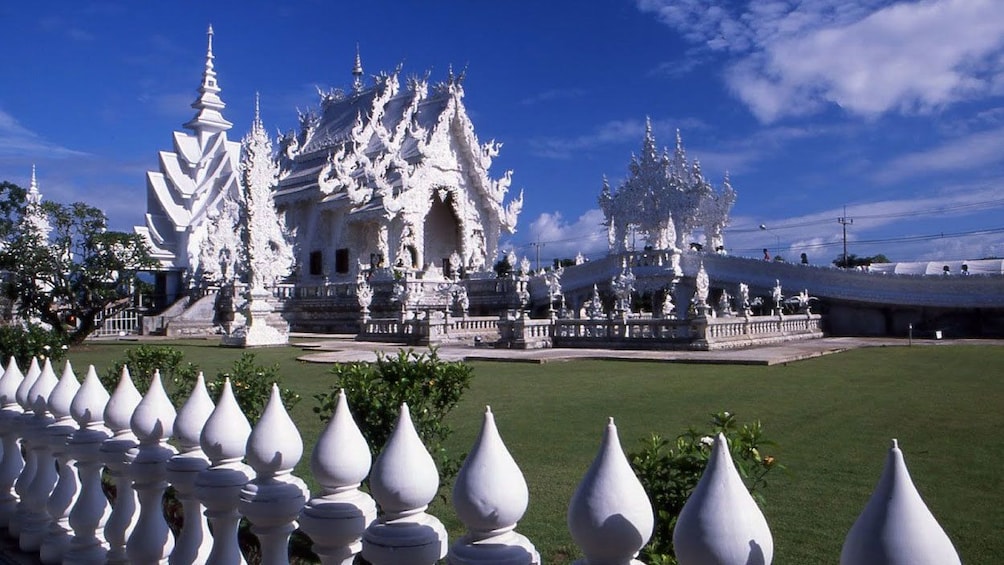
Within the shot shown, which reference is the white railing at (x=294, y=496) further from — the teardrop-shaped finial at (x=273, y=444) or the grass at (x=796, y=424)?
the grass at (x=796, y=424)

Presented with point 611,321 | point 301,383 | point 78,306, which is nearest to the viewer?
point 301,383

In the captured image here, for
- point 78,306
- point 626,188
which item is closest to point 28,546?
point 78,306

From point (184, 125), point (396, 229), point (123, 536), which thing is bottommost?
point (123, 536)

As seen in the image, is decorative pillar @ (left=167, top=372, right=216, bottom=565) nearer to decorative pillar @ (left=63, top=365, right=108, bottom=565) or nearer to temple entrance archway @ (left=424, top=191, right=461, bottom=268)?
decorative pillar @ (left=63, top=365, right=108, bottom=565)

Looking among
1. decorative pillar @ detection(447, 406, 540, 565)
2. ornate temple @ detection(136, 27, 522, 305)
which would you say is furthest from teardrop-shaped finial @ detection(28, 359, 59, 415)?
ornate temple @ detection(136, 27, 522, 305)

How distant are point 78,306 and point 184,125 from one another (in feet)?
97.4

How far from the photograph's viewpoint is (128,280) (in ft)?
71.4

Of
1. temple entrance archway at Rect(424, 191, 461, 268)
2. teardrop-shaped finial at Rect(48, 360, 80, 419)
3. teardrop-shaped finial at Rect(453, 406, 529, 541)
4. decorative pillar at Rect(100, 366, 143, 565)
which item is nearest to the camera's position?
teardrop-shaped finial at Rect(453, 406, 529, 541)

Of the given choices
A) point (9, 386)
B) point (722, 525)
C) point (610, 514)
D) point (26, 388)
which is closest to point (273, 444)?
point (610, 514)

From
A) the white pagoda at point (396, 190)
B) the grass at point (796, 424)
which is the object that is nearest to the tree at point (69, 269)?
the grass at point (796, 424)

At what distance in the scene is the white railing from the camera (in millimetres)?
1663

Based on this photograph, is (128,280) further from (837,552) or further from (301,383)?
(837,552)

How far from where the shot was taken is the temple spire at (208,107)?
47.3 meters

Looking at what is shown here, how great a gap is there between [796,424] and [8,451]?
6474mm
